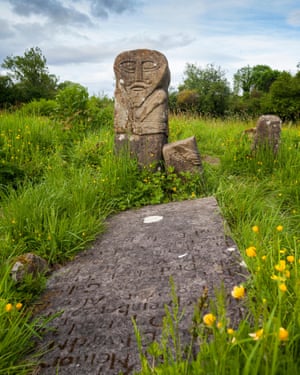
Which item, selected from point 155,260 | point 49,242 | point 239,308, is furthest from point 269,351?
point 49,242

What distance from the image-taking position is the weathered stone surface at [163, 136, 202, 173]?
17.0ft

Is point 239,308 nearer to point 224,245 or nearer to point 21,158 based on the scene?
point 224,245

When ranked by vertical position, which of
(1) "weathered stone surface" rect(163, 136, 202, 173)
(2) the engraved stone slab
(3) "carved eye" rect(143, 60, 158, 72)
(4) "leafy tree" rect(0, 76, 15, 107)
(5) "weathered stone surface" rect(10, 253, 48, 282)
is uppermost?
(4) "leafy tree" rect(0, 76, 15, 107)

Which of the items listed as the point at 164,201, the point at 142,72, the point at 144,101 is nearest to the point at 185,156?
the point at 164,201

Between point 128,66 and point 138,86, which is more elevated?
point 128,66

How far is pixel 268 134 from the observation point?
19.5ft

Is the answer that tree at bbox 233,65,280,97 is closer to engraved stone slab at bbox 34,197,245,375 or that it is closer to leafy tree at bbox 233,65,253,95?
leafy tree at bbox 233,65,253,95

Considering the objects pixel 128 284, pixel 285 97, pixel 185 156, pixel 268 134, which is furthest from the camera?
pixel 285 97

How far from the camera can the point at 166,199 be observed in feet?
16.2

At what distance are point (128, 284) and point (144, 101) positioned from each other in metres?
3.32

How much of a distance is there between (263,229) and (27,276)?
1999 mm

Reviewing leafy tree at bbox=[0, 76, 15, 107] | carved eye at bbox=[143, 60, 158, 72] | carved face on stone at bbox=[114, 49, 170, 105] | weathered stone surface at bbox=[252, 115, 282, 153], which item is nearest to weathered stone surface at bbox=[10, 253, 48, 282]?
carved face on stone at bbox=[114, 49, 170, 105]

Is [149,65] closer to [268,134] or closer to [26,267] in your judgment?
[268,134]

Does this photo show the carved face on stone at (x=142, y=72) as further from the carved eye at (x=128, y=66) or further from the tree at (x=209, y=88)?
the tree at (x=209, y=88)
